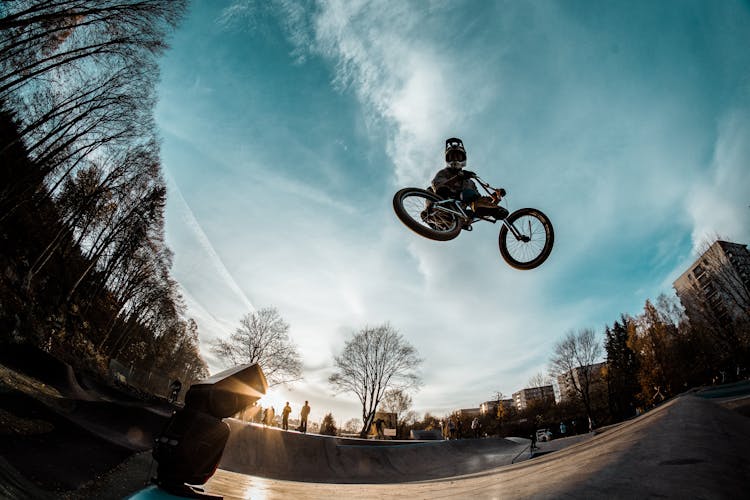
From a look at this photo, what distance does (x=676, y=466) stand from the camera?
44.9 inches

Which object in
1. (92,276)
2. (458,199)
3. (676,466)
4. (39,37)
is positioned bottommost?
(676,466)

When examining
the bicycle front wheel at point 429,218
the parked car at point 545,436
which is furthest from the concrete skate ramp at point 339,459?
the parked car at point 545,436

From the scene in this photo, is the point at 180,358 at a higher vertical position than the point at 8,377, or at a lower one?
higher

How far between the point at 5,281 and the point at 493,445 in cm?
2178

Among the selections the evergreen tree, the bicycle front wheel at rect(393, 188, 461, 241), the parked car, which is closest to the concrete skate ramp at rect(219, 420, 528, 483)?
the bicycle front wheel at rect(393, 188, 461, 241)

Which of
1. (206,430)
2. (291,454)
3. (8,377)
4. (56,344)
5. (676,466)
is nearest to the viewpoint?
(676,466)

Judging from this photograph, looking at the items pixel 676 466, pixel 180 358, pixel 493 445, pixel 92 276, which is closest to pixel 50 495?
pixel 676 466

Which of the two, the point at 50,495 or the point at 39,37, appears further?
the point at 39,37

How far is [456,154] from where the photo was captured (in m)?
6.48

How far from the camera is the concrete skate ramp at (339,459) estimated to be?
8445 mm

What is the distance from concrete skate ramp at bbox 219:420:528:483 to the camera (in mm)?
8445

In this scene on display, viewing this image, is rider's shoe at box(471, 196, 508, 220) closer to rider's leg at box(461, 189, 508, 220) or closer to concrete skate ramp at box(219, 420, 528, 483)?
rider's leg at box(461, 189, 508, 220)

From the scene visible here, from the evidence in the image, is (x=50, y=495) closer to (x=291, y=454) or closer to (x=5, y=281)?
(x=291, y=454)

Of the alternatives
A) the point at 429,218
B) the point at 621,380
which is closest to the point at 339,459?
the point at 429,218
